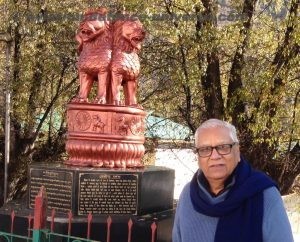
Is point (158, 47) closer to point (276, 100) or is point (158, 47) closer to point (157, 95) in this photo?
point (157, 95)

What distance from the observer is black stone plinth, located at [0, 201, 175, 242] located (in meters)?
5.83

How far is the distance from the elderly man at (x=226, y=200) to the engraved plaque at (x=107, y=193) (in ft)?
11.2

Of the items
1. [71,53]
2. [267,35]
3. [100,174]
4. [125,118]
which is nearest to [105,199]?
[100,174]

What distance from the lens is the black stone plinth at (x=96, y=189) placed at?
20.2 ft

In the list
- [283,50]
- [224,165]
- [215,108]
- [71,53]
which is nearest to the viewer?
[224,165]

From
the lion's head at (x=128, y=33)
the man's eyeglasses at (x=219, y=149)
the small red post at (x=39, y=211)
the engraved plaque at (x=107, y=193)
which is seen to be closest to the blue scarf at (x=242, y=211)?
the man's eyeglasses at (x=219, y=149)

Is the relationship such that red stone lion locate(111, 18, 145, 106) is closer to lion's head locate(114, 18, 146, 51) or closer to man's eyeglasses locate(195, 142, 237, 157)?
lion's head locate(114, 18, 146, 51)

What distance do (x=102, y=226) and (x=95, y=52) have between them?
231cm

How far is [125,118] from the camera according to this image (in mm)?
6770

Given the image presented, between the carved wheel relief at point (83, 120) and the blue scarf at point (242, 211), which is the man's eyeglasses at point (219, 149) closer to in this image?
A: the blue scarf at point (242, 211)

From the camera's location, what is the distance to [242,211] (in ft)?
8.37

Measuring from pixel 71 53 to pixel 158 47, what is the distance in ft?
6.40

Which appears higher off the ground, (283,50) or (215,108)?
(283,50)

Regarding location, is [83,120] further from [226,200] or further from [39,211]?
[226,200]
